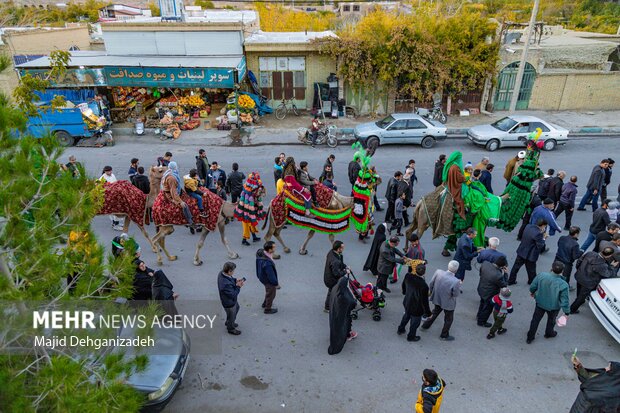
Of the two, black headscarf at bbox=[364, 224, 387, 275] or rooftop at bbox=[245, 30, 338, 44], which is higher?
rooftop at bbox=[245, 30, 338, 44]

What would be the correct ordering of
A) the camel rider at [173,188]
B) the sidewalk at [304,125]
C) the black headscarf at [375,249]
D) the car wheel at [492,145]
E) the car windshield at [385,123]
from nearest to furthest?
the black headscarf at [375,249] < the camel rider at [173,188] < the car wheel at [492,145] < the car windshield at [385,123] < the sidewalk at [304,125]

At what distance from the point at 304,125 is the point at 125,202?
11.1 meters

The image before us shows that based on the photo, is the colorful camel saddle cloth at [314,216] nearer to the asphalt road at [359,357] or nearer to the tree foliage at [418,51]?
the asphalt road at [359,357]

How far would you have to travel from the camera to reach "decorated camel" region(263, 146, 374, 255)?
909 centimetres

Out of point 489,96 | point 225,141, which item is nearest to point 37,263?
point 225,141

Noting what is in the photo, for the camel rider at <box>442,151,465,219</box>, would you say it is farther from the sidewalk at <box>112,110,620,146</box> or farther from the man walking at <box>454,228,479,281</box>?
the sidewalk at <box>112,110,620,146</box>

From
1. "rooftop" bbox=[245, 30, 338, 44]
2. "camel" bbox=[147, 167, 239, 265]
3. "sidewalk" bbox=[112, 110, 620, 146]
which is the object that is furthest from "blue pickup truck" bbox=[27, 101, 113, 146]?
"camel" bbox=[147, 167, 239, 265]

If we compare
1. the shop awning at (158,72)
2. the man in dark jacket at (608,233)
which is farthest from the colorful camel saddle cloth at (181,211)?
the shop awning at (158,72)

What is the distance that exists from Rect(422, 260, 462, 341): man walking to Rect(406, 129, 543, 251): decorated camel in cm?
230

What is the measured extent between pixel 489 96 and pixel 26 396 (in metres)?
21.3

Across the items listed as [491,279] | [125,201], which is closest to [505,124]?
[491,279]

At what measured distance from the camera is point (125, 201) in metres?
9.25

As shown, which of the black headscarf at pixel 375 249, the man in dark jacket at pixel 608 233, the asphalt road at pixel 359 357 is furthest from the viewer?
the black headscarf at pixel 375 249

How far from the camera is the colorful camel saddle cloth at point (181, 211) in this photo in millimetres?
8852
